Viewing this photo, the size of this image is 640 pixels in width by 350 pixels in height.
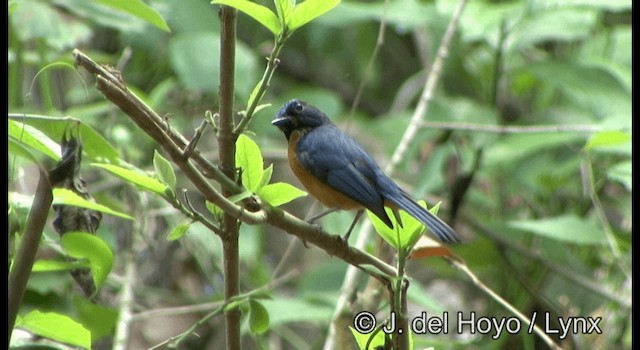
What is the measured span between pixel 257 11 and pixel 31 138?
30cm

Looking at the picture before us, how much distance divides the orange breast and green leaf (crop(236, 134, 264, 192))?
63 cm

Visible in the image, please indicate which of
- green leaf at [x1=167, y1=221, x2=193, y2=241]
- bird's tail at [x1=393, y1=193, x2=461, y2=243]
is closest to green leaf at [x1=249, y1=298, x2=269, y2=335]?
green leaf at [x1=167, y1=221, x2=193, y2=241]

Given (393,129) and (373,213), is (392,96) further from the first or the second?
(373,213)

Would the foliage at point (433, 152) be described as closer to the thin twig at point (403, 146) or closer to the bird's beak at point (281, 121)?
the thin twig at point (403, 146)

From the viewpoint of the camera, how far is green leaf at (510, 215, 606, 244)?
2.27m

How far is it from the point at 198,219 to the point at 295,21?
0.28 metres

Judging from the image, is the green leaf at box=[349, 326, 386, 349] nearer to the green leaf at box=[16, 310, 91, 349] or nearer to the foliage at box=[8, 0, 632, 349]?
the green leaf at box=[16, 310, 91, 349]

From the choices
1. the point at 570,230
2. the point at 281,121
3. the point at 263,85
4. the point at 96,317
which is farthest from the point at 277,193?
the point at 570,230

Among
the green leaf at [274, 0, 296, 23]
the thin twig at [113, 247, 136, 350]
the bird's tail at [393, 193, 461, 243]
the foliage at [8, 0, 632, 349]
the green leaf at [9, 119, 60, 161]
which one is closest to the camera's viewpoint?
the green leaf at [9, 119, 60, 161]

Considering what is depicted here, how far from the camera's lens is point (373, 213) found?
52.6 inches

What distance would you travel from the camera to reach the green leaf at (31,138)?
3.28 ft

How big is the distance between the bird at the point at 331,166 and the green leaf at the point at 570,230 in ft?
2.15

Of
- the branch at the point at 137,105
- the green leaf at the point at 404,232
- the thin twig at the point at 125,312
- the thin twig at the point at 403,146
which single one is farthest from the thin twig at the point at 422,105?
the branch at the point at 137,105
